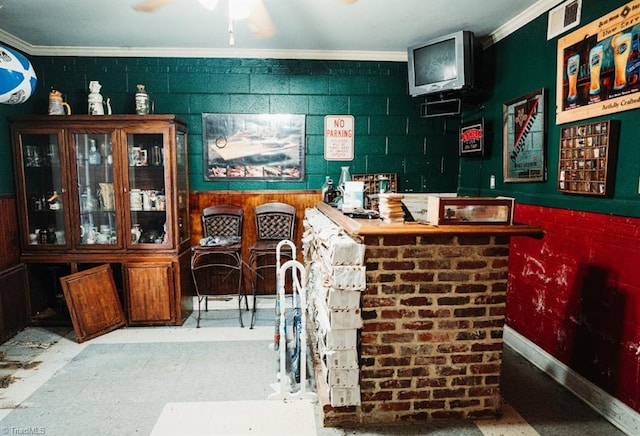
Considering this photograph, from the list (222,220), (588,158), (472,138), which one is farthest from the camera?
(222,220)

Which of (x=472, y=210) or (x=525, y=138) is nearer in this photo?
(x=472, y=210)

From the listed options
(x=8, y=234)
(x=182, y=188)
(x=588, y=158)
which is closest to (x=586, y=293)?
(x=588, y=158)

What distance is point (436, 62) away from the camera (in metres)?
3.61

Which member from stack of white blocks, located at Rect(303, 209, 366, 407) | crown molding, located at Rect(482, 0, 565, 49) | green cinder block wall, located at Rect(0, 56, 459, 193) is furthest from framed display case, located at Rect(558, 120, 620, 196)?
green cinder block wall, located at Rect(0, 56, 459, 193)

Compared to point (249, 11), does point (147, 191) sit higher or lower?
lower

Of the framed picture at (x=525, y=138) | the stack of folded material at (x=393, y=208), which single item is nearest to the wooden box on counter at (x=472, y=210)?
the stack of folded material at (x=393, y=208)

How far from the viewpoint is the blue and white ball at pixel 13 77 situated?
2.59 meters

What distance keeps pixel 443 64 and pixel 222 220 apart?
8.87 ft

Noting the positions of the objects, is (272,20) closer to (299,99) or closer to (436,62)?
(299,99)

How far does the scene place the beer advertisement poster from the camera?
84.5 inches

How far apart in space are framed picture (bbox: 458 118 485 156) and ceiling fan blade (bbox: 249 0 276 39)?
2.12 meters

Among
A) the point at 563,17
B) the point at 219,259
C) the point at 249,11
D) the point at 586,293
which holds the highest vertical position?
the point at 249,11

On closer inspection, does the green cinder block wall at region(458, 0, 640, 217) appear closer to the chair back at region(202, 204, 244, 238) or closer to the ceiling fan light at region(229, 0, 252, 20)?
the ceiling fan light at region(229, 0, 252, 20)

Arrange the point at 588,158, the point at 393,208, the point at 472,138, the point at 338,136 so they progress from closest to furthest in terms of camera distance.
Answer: the point at 393,208 < the point at 588,158 < the point at 472,138 < the point at 338,136
